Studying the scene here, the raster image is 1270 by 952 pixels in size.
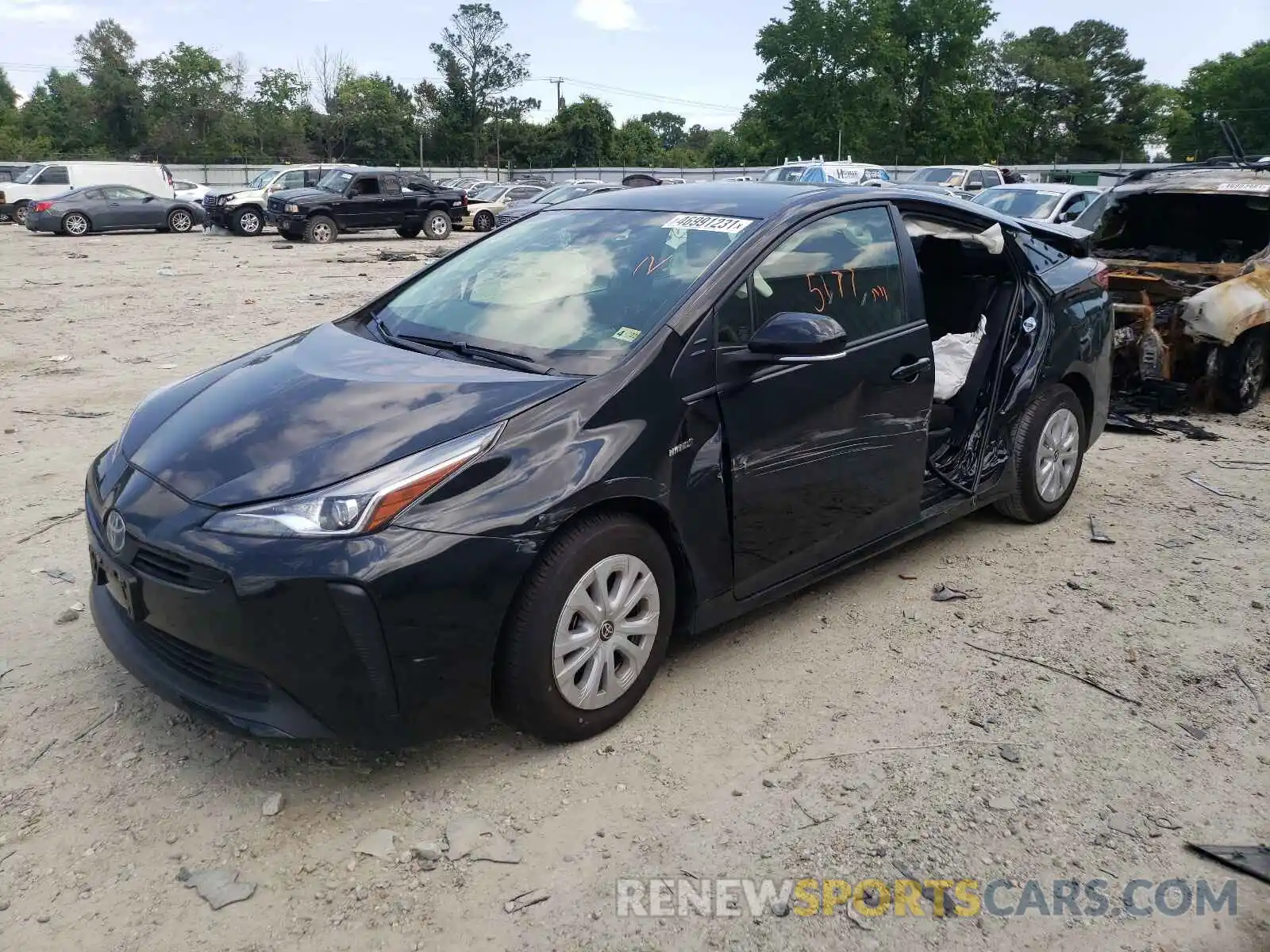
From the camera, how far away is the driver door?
362 cm

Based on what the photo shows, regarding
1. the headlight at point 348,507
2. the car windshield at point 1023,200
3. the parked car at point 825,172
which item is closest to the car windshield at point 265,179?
the parked car at point 825,172

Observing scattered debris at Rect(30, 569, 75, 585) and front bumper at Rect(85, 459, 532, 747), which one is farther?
scattered debris at Rect(30, 569, 75, 585)

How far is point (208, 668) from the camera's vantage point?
293 cm

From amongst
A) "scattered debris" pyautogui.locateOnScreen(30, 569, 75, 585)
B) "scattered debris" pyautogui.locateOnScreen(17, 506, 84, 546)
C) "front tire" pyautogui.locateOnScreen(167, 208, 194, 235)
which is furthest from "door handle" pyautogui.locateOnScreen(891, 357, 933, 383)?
"front tire" pyautogui.locateOnScreen(167, 208, 194, 235)

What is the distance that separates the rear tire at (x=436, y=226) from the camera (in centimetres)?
2594

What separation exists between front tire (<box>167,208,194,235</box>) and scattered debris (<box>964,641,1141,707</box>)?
28.2 m

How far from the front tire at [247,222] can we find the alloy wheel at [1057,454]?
24926mm

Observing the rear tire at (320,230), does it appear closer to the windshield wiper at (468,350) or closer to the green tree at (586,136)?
the windshield wiper at (468,350)

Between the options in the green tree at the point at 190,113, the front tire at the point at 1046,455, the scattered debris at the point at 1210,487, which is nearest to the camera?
the front tire at the point at 1046,455

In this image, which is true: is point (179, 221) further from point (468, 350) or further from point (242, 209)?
point (468, 350)

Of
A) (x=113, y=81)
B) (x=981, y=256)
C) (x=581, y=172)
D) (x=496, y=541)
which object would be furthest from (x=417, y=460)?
(x=113, y=81)

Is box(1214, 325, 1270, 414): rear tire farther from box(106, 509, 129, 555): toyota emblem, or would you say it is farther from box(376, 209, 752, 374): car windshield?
box(106, 509, 129, 555): toyota emblem

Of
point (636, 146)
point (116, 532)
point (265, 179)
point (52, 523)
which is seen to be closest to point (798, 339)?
point (116, 532)

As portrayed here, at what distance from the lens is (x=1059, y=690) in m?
3.75
